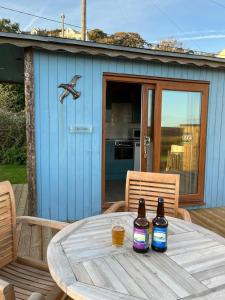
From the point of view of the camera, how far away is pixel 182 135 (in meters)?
4.48

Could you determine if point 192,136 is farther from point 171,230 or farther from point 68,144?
point 171,230

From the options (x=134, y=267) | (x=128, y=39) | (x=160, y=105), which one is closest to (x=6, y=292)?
(x=134, y=267)

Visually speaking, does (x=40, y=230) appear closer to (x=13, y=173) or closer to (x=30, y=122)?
(x=30, y=122)

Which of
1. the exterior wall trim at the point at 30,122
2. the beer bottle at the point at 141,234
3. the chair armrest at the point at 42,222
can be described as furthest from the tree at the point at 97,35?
the beer bottle at the point at 141,234

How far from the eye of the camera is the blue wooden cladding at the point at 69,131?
362 centimetres

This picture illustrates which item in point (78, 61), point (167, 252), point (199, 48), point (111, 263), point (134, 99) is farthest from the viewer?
point (199, 48)

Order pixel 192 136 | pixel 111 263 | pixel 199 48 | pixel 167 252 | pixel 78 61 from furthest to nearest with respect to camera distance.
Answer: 1. pixel 199 48
2. pixel 192 136
3. pixel 78 61
4. pixel 167 252
5. pixel 111 263

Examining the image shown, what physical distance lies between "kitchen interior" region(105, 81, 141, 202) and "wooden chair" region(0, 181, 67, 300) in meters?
4.01

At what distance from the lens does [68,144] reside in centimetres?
380

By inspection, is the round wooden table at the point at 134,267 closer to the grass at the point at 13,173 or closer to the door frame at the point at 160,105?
the door frame at the point at 160,105

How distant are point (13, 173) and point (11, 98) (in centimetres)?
500

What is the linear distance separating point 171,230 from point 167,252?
0.32 metres

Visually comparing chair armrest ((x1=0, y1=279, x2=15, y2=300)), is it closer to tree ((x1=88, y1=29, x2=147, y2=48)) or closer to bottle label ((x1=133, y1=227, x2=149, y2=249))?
bottle label ((x1=133, y1=227, x2=149, y2=249))

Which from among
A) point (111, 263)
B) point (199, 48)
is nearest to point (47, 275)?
point (111, 263)
